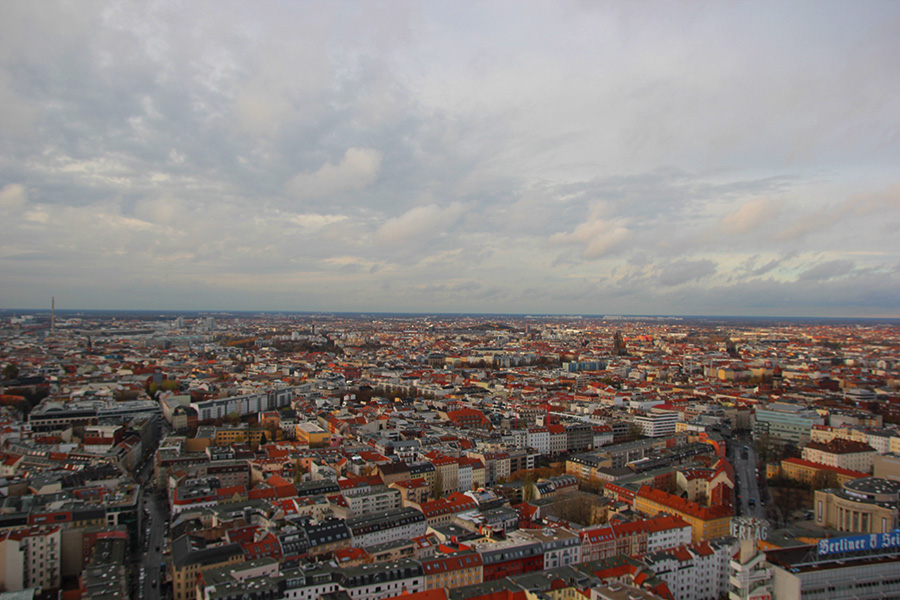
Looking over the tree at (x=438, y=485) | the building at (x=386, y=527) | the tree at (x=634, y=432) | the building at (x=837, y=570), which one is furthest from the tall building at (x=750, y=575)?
the tree at (x=634, y=432)

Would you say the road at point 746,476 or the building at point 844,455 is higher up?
the building at point 844,455

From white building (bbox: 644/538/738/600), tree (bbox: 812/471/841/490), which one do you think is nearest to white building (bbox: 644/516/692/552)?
white building (bbox: 644/538/738/600)

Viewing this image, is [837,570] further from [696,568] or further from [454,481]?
[454,481]

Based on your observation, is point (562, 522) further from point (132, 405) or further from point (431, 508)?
point (132, 405)

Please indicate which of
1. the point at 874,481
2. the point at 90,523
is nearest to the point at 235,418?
the point at 90,523

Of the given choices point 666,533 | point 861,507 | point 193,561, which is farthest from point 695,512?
point 193,561

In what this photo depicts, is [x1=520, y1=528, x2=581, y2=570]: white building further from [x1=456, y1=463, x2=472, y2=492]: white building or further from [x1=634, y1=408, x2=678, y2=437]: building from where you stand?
[x1=634, y1=408, x2=678, y2=437]: building

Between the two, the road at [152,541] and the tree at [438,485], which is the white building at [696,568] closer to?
the tree at [438,485]
